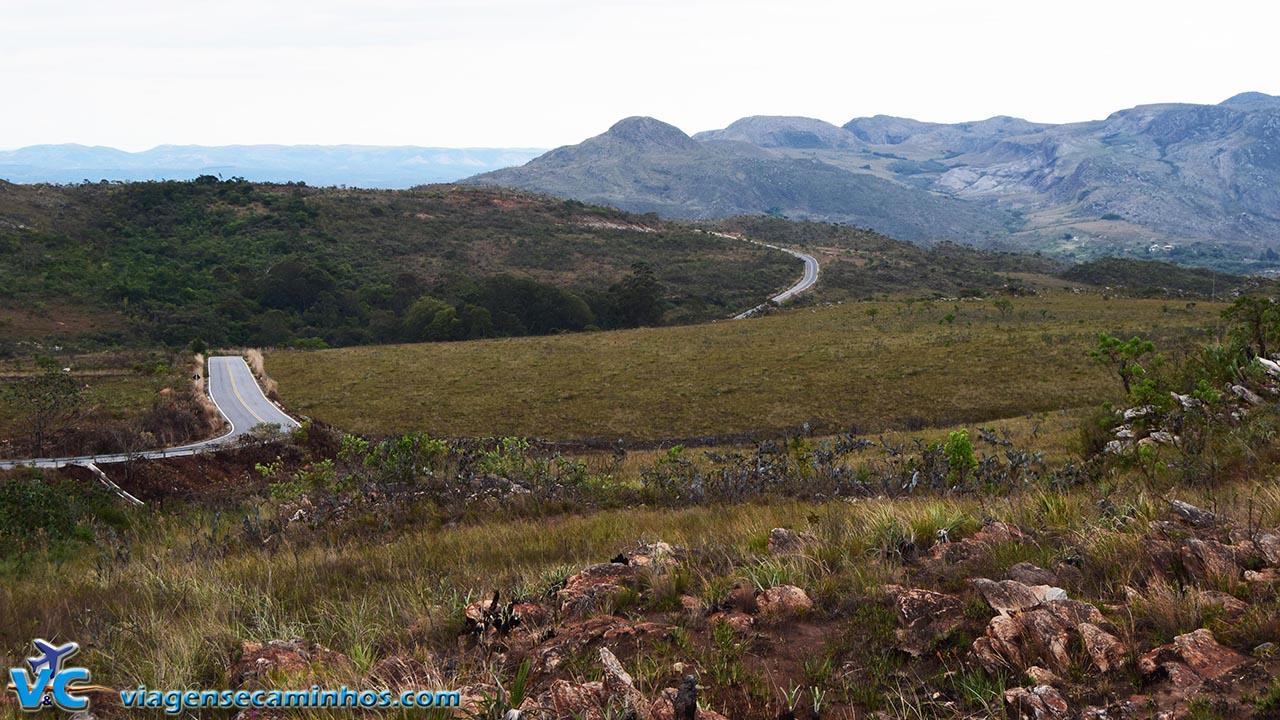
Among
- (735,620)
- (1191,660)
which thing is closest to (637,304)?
(735,620)

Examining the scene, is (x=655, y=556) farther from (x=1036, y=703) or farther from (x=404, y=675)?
(x=1036, y=703)

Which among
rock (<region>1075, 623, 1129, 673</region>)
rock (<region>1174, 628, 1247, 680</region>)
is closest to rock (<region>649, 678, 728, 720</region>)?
rock (<region>1075, 623, 1129, 673</region>)

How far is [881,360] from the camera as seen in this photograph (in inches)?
1535

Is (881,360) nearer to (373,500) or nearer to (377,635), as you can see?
(373,500)

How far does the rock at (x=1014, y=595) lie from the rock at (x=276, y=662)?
3706mm

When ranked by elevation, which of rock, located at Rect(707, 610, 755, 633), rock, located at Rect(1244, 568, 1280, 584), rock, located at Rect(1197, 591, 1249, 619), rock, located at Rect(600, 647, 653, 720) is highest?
rock, located at Rect(1244, 568, 1280, 584)

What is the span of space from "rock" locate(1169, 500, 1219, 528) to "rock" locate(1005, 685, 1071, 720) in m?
2.65

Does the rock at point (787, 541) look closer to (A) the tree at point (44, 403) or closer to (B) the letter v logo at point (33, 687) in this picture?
(B) the letter v logo at point (33, 687)

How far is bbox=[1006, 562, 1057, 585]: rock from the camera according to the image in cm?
435

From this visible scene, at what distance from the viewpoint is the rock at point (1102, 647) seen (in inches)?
132

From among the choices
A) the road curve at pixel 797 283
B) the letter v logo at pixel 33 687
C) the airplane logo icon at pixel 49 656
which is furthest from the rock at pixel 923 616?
the road curve at pixel 797 283

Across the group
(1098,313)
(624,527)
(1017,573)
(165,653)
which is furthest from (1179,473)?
(1098,313)

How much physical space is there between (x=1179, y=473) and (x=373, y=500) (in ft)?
32.9

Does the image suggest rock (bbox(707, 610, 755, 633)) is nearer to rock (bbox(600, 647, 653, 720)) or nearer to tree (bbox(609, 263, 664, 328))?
rock (bbox(600, 647, 653, 720))
